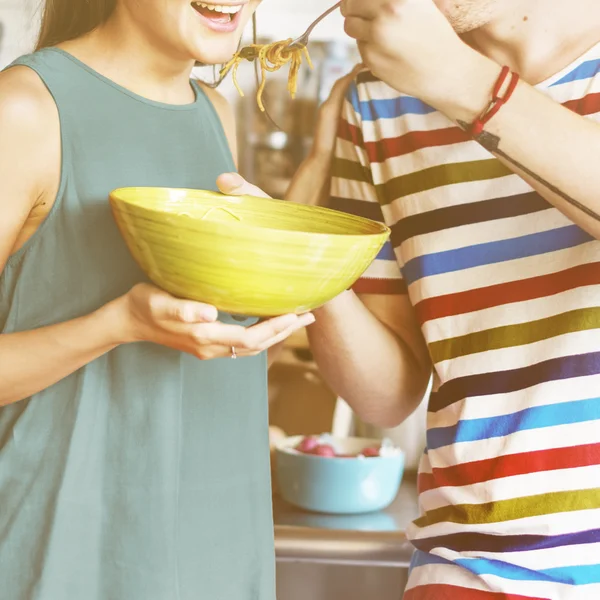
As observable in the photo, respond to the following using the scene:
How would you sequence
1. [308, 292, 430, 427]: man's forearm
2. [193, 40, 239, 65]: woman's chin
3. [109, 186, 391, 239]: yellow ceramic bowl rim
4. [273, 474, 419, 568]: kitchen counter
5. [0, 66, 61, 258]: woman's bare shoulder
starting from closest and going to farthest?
[109, 186, 391, 239]: yellow ceramic bowl rim, [0, 66, 61, 258]: woman's bare shoulder, [193, 40, 239, 65]: woman's chin, [308, 292, 430, 427]: man's forearm, [273, 474, 419, 568]: kitchen counter

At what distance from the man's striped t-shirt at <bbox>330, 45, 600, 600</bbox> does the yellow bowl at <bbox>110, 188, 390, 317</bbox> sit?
0.25 m

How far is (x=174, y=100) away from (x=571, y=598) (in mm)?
720

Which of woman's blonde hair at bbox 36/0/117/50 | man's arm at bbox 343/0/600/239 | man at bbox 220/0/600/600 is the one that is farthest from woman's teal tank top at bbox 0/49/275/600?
man's arm at bbox 343/0/600/239

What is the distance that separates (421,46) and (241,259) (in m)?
0.27

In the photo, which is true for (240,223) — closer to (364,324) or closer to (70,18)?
(364,324)

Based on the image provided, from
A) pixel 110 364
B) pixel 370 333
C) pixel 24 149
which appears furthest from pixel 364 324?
pixel 24 149

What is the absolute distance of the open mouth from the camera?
0.97 meters

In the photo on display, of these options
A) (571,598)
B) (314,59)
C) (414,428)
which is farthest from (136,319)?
(314,59)

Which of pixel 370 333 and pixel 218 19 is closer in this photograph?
pixel 218 19

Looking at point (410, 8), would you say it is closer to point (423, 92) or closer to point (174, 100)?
point (423, 92)

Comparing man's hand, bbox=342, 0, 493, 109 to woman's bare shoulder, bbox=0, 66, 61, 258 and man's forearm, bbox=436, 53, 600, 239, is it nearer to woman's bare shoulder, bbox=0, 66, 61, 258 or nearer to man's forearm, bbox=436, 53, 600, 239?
man's forearm, bbox=436, 53, 600, 239

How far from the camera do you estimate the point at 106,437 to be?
937mm

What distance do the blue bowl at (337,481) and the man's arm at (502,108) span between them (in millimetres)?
860

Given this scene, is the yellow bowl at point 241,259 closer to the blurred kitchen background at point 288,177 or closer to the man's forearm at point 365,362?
the man's forearm at point 365,362
